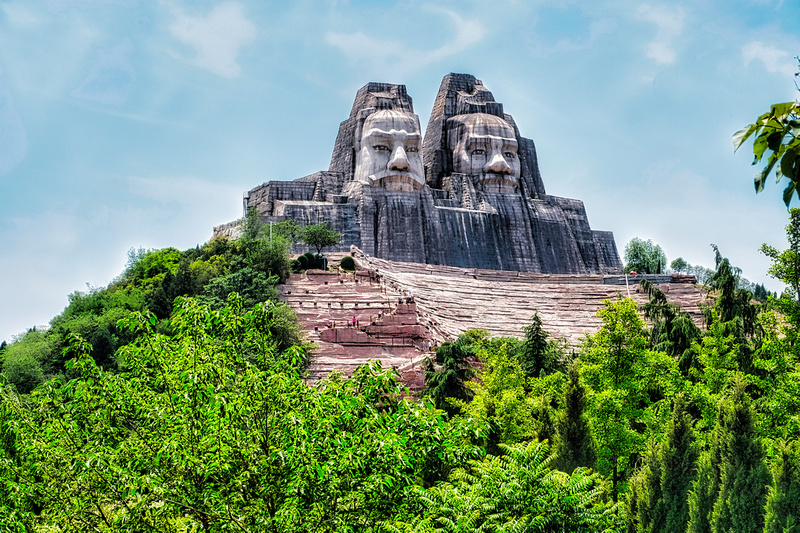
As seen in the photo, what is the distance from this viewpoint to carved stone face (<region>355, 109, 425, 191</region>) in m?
58.6

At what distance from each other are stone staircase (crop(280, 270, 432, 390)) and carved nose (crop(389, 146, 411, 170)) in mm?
14949

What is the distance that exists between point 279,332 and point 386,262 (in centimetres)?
1651

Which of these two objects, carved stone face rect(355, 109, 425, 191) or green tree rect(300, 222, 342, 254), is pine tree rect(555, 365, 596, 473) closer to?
green tree rect(300, 222, 342, 254)

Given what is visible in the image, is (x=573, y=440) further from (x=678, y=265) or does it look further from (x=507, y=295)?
(x=678, y=265)

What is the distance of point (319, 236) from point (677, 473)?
119 ft

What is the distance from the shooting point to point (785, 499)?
14.5 m

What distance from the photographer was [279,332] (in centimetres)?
3631

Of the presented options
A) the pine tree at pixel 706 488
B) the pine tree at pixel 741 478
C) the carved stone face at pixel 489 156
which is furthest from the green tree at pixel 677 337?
the carved stone face at pixel 489 156

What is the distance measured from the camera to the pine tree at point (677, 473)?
16172 millimetres

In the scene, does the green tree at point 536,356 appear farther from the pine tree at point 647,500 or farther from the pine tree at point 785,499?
the pine tree at point 785,499

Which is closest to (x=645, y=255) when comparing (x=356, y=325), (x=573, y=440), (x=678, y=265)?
(x=678, y=265)

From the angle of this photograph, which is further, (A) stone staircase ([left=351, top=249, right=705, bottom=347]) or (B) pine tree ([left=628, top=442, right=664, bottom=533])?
(A) stone staircase ([left=351, top=249, right=705, bottom=347])

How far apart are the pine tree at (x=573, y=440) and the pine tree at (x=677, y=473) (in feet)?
5.53

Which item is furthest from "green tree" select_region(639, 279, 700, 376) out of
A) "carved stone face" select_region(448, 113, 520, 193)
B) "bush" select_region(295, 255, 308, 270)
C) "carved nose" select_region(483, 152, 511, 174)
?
"carved stone face" select_region(448, 113, 520, 193)
